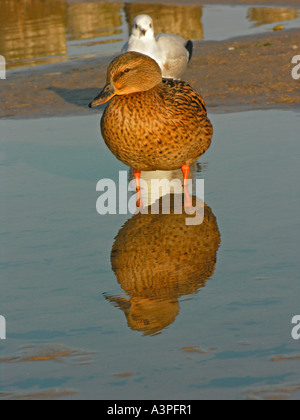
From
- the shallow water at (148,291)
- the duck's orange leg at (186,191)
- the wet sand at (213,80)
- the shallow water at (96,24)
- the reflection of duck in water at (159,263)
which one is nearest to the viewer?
the shallow water at (148,291)

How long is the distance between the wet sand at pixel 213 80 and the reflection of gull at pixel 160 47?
453mm

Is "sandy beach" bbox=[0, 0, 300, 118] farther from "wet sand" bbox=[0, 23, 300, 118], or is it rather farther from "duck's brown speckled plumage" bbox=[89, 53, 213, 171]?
"duck's brown speckled plumage" bbox=[89, 53, 213, 171]

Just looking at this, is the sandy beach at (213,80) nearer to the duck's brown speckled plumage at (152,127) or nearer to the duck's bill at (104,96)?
the duck's brown speckled plumage at (152,127)

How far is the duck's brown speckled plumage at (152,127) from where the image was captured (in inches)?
238

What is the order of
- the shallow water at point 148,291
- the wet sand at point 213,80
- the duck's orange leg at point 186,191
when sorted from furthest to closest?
1. the wet sand at point 213,80
2. the duck's orange leg at point 186,191
3. the shallow water at point 148,291

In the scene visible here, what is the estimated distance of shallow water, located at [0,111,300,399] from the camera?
147 inches

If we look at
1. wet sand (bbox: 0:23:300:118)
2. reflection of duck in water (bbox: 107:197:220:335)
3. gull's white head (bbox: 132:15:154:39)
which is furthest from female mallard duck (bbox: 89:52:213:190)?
gull's white head (bbox: 132:15:154:39)

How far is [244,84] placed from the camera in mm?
10930

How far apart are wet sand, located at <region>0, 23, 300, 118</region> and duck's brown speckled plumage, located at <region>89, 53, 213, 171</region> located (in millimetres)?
3226

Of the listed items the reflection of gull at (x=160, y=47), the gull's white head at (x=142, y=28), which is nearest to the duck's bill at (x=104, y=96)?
the reflection of gull at (x=160, y=47)

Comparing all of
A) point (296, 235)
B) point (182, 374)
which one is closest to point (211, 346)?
point (182, 374)

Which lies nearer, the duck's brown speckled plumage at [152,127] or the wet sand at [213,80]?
the duck's brown speckled plumage at [152,127]

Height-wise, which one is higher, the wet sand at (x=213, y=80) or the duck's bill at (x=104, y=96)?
the wet sand at (x=213, y=80)

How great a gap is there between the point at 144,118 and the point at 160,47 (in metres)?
5.07
